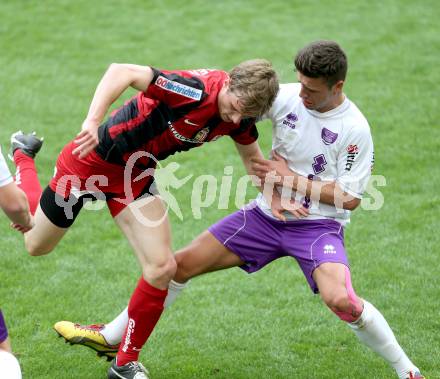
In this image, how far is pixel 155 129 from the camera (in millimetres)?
5375

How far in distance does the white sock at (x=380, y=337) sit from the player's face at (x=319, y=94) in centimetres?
122

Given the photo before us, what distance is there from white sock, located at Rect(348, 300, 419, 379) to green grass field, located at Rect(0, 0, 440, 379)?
33cm

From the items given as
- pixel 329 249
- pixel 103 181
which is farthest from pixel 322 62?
pixel 103 181

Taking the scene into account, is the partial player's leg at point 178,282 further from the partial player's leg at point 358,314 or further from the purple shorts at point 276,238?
the partial player's leg at point 358,314

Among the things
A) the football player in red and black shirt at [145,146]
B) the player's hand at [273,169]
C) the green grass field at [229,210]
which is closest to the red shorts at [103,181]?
the football player in red and black shirt at [145,146]

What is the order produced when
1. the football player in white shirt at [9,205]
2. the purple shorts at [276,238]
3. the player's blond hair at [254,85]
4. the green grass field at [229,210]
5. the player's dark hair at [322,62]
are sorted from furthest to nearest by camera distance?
1. the green grass field at [229,210]
2. the purple shorts at [276,238]
3. the player's dark hair at [322,62]
4. the player's blond hair at [254,85]
5. the football player in white shirt at [9,205]

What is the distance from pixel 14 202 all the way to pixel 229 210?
13.6 ft

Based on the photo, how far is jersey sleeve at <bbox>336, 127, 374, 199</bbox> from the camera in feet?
17.7

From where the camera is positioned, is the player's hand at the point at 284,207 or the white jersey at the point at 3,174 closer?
the white jersey at the point at 3,174

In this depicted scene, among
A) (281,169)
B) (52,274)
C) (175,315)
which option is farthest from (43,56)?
(281,169)

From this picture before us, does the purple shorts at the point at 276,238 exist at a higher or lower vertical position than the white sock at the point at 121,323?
higher

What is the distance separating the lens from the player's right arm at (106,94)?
489cm

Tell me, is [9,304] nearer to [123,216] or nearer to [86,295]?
[86,295]

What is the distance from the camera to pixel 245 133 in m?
5.57
